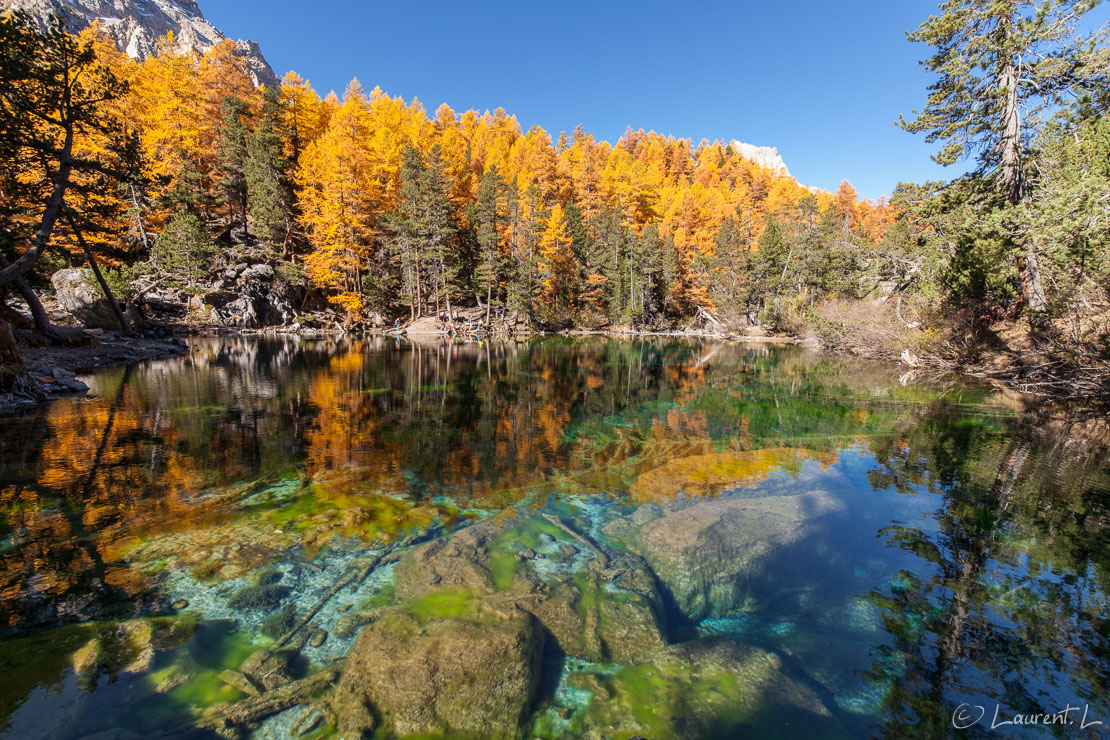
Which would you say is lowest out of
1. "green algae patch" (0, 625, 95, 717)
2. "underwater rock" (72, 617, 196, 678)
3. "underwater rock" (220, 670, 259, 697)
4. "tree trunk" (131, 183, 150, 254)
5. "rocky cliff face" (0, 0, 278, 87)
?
"underwater rock" (220, 670, 259, 697)

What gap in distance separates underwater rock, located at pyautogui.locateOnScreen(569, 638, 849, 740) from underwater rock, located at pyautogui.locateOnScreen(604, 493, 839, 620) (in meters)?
0.98

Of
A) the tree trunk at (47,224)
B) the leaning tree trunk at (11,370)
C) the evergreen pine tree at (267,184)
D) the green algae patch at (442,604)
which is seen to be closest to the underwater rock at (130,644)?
the green algae patch at (442,604)

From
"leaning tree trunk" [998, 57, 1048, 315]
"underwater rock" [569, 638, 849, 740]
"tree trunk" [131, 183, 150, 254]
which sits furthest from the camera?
"tree trunk" [131, 183, 150, 254]

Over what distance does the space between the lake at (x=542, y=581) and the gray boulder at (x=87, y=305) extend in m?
16.7

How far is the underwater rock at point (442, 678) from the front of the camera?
335 cm

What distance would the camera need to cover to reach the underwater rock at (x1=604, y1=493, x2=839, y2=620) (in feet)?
17.5

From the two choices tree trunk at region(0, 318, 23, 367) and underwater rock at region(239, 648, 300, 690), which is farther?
tree trunk at region(0, 318, 23, 367)

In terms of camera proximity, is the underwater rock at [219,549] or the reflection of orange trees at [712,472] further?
the reflection of orange trees at [712,472]

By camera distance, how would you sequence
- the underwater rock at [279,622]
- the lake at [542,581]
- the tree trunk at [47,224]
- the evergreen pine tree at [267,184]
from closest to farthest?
the lake at [542,581] < the underwater rock at [279,622] < the tree trunk at [47,224] < the evergreen pine tree at [267,184]

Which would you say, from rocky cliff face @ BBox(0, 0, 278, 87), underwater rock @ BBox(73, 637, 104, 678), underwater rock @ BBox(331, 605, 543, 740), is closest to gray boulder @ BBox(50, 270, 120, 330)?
underwater rock @ BBox(73, 637, 104, 678)

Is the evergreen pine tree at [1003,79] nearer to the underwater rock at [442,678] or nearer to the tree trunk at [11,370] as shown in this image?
the underwater rock at [442,678]

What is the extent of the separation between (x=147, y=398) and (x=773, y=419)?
1942cm

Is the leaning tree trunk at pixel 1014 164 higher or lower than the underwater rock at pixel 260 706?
higher

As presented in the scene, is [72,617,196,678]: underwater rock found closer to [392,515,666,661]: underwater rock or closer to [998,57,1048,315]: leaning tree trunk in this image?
[392,515,666,661]: underwater rock
